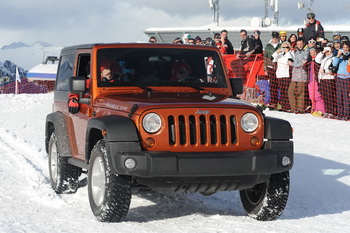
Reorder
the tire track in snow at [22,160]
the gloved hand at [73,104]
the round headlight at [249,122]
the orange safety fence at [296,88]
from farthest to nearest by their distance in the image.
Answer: the orange safety fence at [296,88] < the tire track in snow at [22,160] < the gloved hand at [73,104] < the round headlight at [249,122]

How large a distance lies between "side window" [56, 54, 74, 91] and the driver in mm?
1537

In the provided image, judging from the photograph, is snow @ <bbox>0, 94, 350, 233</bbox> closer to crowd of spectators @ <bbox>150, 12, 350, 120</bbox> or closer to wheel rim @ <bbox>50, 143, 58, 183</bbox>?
wheel rim @ <bbox>50, 143, 58, 183</bbox>

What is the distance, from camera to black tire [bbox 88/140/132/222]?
5.56 meters

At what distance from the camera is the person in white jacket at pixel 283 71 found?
51.8ft

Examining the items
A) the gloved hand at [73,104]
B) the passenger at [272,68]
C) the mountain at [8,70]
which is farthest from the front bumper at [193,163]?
the mountain at [8,70]

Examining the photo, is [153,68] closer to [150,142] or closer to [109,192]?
[150,142]

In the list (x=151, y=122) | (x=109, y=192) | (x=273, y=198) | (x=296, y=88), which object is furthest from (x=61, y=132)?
(x=296, y=88)

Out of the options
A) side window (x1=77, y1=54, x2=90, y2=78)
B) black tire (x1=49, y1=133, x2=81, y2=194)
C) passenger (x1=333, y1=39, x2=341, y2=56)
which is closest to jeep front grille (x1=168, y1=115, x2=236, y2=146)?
side window (x1=77, y1=54, x2=90, y2=78)

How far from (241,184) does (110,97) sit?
1.62 meters

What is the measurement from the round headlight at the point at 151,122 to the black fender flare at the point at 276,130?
41.7 inches

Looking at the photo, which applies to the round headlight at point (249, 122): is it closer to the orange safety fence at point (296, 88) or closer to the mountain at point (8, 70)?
the orange safety fence at point (296, 88)

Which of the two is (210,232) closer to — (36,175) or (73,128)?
(73,128)

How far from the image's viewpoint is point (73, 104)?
23.2 ft

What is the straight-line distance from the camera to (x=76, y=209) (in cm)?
657
